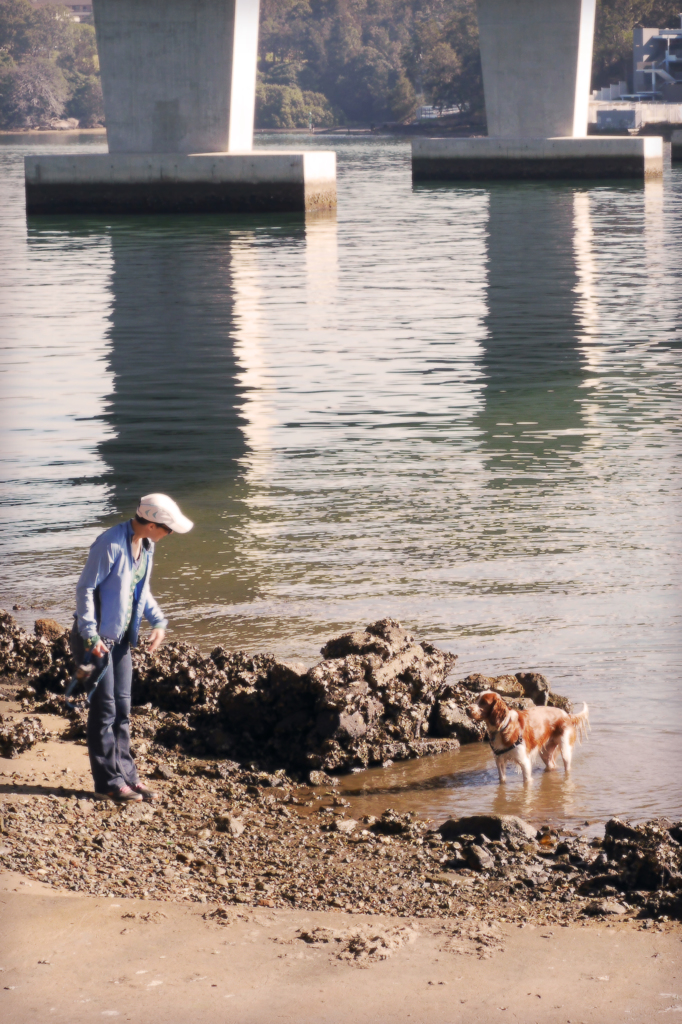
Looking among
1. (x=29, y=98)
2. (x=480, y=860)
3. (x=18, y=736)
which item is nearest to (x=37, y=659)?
(x=18, y=736)

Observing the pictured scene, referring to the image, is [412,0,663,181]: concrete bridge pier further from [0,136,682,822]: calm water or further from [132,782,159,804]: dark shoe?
[132,782,159,804]: dark shoe

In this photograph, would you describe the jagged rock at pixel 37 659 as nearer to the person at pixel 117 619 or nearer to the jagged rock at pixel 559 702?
the person at pixel 117 619

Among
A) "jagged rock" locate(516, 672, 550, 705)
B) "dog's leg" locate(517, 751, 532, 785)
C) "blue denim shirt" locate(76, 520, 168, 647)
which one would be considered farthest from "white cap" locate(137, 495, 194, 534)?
"jagged rock" locate(516, 672, 550, 705)

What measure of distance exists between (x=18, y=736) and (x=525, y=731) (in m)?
2.34

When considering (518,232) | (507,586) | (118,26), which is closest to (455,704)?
(507,586)

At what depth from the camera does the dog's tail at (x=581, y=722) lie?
6.57 meters

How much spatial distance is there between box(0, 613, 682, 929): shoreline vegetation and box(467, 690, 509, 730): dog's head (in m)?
0.52

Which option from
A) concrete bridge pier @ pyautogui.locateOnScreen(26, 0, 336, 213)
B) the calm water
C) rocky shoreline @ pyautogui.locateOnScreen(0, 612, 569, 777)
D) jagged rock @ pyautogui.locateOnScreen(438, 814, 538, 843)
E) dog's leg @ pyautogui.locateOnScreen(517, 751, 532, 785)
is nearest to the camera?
jagged rock @ pyautogui.locateOnScreen(438, 814, 538, 843)

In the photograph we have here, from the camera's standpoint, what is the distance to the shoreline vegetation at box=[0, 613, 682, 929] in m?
5.27

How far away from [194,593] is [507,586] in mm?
2078

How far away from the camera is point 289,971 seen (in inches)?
179

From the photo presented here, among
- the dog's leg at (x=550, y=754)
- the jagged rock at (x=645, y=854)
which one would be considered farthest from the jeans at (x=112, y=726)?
the jagged rock at (x=645, y=854)

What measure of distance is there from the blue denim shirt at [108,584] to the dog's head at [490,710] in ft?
5.11

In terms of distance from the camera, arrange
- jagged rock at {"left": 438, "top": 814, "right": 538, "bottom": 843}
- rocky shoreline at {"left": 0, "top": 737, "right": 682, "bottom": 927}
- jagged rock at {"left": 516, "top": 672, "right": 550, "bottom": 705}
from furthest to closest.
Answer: jagged rock at {"left": 516, "top": 672, "right": 550, "bottom": 705}, jagged rock at {"left": 438, "top": 814, "right": 538, "bottom": 843}, rocky shoreline at {"left": 0, "top": 737, "right": 682, "bottom": 927}
